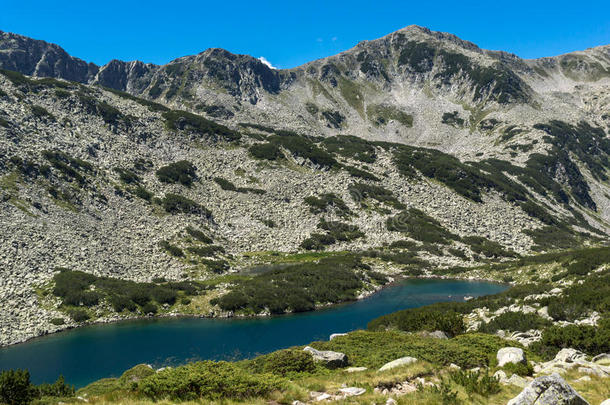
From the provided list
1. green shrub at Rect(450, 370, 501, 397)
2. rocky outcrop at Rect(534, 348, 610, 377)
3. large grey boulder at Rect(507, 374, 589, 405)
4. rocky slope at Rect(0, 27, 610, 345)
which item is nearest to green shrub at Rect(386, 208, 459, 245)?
rocky slope at Rect(0, 27, 610, 345)

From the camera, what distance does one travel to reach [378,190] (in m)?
111

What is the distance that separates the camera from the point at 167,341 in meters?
42.6

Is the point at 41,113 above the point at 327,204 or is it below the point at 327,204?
above

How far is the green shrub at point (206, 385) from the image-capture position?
12.5m

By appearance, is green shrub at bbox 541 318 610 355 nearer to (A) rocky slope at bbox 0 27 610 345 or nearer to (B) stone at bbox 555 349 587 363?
(B) stone at bbox 555 349 587 363

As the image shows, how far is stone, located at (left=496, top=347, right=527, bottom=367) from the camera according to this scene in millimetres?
15508

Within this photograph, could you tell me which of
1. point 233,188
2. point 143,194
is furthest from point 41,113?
point 233,188

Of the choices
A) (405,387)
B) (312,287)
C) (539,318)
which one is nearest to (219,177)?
(312,287)

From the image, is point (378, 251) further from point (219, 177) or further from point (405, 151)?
point (405, 151)

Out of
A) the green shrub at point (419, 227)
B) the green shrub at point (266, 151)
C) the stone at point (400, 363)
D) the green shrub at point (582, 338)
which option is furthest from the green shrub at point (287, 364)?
the green shrub at point (266, 151)

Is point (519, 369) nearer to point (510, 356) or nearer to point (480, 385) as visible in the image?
point (510, 356)

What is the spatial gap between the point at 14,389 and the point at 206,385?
27.1 feet

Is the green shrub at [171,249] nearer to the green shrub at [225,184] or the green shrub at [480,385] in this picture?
the green shrub at [225,184]

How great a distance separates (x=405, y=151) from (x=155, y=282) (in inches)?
4218
